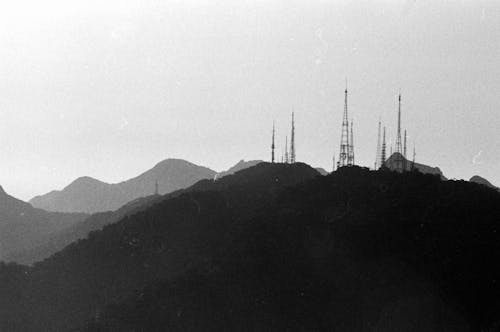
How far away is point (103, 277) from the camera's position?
109 metres

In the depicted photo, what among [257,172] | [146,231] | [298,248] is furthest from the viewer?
[257,172]

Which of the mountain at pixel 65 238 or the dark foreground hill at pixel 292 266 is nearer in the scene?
the dark foreground hill at pixel 292 266

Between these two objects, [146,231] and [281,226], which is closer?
[281,226]

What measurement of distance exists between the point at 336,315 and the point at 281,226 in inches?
820

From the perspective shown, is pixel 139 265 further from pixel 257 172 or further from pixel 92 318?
pixel 257 172

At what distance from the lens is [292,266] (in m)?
85.9

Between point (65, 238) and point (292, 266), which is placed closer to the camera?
point (292, 266)

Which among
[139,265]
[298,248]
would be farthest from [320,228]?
[139,265]

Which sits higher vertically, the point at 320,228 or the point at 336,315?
the point at 320,228

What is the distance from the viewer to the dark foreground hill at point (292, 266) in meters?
75.4

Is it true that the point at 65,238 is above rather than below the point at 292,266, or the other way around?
above

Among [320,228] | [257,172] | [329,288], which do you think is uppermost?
[257,172]

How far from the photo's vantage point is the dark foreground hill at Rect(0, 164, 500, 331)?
75438 millimetres

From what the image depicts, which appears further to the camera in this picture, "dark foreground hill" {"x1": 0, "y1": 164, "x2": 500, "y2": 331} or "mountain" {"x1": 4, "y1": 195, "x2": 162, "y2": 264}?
"mountain" {"x1": 4, "y1": 195, "x2": 162, "y2": 264}
